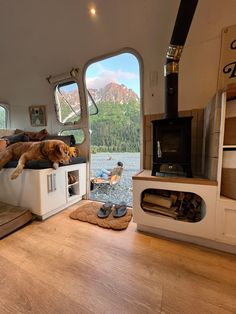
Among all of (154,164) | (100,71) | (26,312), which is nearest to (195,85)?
(154,164)

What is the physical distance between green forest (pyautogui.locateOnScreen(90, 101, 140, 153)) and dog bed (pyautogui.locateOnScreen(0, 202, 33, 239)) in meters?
1.26

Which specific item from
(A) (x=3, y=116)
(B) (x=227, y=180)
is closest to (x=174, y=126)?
(B) (x=227, y=180)

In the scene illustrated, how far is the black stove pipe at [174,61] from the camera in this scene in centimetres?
143

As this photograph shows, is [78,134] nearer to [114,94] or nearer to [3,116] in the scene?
[114,94]

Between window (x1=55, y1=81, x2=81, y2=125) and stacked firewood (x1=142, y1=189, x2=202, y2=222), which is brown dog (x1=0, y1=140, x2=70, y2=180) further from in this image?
stacked firewood (x1=142, y1=189, x2=202, y2=222)

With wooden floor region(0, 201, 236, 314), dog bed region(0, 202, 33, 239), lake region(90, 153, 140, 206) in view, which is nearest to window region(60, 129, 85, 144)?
lake region(90, 153, 140, 206)

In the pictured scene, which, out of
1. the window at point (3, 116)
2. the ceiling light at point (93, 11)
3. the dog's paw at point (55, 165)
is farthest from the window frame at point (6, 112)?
the ceiling light at point (93, 11)

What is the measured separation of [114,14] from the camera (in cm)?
202

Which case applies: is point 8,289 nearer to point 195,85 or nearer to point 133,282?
point 133,282

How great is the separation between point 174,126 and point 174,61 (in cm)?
66

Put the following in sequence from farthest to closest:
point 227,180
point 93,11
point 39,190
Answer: point 93,11 < point 39,190 < point 227,180

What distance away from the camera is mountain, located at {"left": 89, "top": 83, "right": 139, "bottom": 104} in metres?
2.26

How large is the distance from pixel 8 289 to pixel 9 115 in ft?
10.3

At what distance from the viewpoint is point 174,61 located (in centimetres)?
157
